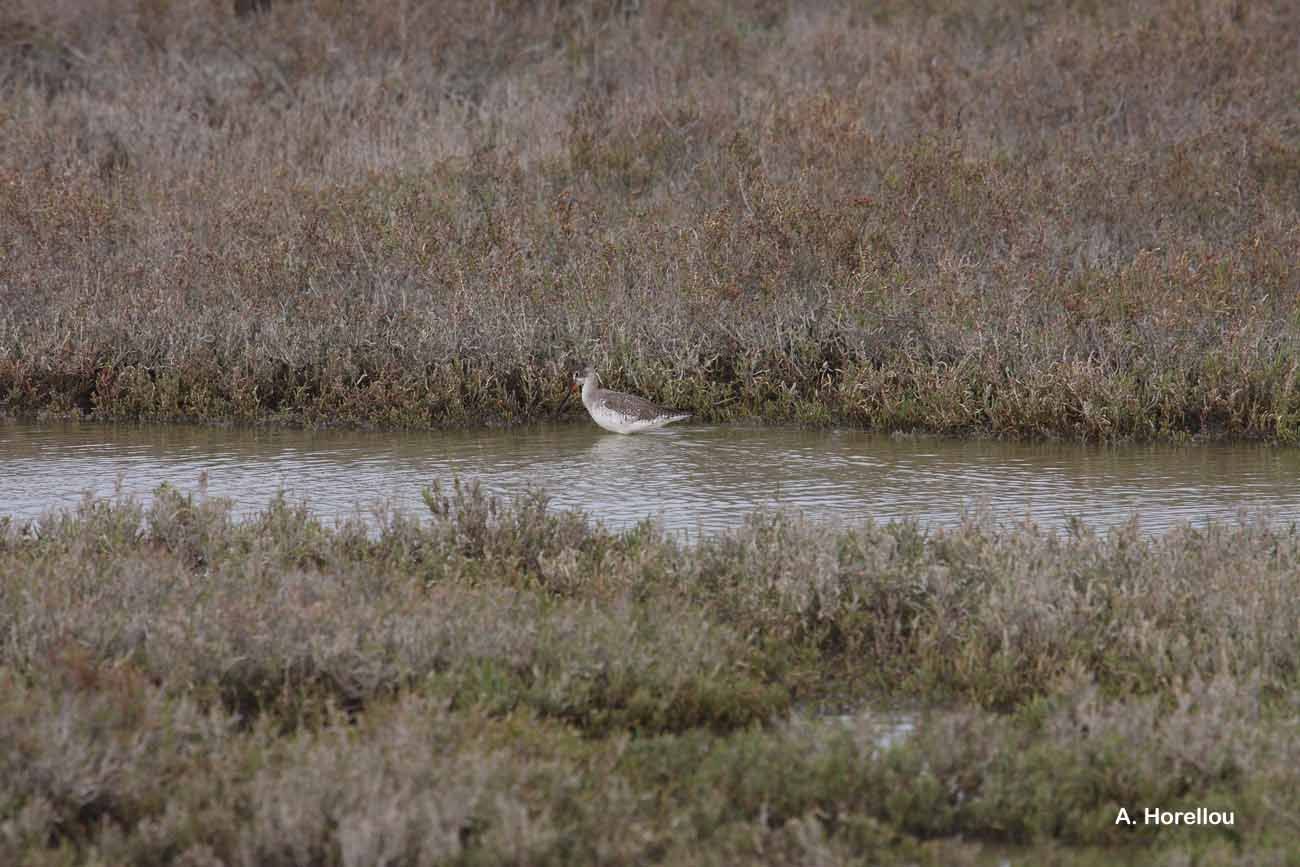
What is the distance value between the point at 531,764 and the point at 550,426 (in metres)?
7.11

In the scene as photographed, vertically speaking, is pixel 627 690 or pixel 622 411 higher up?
pixel 622 411

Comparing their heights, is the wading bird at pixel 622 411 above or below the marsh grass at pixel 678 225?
below

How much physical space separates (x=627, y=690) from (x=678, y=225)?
9000 millimetres

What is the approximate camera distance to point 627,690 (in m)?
5.46

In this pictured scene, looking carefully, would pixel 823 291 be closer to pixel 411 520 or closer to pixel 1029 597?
pixel 411 520

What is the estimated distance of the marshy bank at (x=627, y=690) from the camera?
4.43 meters

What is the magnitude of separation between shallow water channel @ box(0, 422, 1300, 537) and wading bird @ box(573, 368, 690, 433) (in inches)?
5.5

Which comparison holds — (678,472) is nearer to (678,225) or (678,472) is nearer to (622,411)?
(622,411)

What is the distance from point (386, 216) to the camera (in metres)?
14.5

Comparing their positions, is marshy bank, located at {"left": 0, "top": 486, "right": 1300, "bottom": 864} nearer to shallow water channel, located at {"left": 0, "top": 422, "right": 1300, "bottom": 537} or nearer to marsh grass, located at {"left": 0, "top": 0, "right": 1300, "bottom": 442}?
shallow water channel, located at {"left": 0, "top": 422, "right": 1300, "bottom": 537}

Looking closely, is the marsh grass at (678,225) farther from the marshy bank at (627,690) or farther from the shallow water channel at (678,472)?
the marshy bank at (627,690)

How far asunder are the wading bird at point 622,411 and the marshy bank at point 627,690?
339cm

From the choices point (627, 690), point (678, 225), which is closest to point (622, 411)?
point (678, 225)

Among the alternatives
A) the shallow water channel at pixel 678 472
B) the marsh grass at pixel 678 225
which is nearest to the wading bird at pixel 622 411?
the shallow water channel at pixel 678 472
